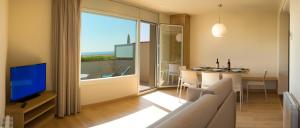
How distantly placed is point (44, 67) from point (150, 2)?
10.0 feet

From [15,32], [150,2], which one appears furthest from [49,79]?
[150,2]

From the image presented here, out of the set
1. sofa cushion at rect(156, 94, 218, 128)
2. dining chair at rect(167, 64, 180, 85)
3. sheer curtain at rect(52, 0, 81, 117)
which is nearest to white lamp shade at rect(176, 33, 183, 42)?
dining chair at rect(167, 64, 180, 85)

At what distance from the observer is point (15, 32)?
3916mm

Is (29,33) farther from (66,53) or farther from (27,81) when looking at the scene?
(27,81)

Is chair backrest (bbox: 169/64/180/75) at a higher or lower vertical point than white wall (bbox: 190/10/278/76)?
lower

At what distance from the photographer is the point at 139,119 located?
169 inches

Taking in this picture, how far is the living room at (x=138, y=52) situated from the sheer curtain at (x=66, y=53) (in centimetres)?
2

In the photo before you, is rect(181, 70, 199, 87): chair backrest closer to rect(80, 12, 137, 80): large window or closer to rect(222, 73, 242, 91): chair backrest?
rect(222, 73, 242, 91): chair backrest

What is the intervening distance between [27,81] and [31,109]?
18.5 inches

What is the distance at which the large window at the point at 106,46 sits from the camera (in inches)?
208

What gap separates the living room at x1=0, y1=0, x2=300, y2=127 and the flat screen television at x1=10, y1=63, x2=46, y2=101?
63mm

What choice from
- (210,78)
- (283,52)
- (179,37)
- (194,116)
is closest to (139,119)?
(210,78)

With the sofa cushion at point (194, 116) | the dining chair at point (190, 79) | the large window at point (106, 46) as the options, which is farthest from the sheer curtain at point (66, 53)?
the sofa cushion at point (194, 116)

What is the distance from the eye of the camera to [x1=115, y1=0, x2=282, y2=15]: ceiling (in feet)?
19.2
